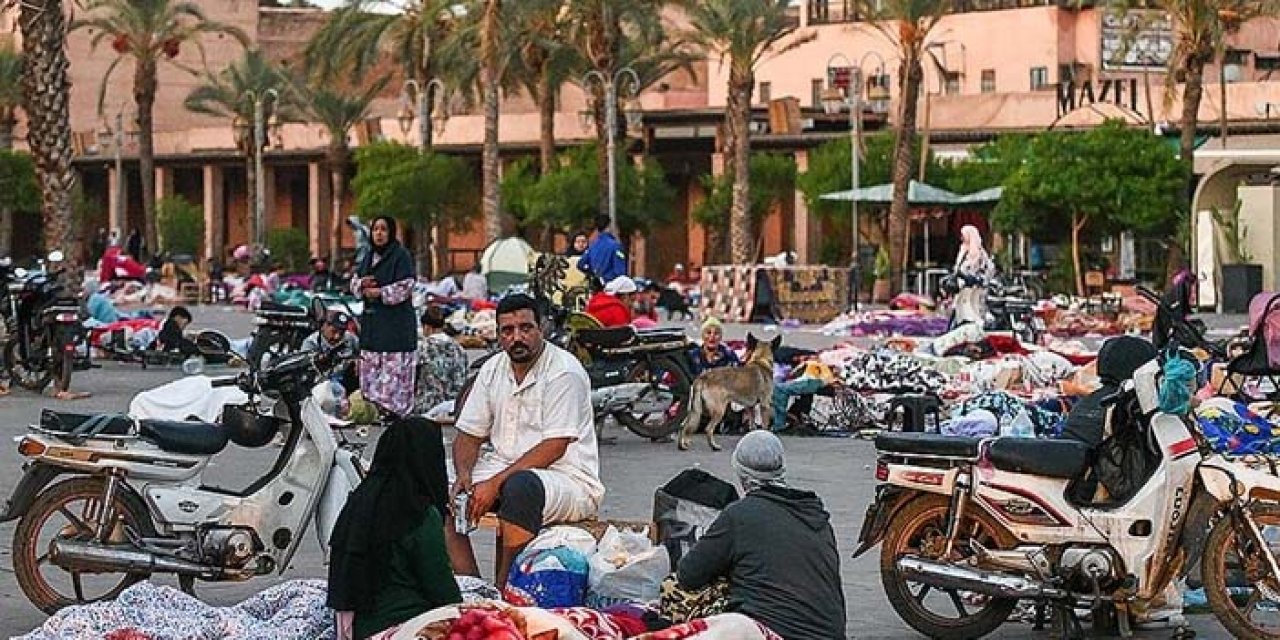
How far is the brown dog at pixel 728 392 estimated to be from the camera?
17.8m

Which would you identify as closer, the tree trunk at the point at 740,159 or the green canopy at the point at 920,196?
the green canopy at the point at 920,196

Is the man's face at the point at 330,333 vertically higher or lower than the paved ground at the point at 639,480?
higher

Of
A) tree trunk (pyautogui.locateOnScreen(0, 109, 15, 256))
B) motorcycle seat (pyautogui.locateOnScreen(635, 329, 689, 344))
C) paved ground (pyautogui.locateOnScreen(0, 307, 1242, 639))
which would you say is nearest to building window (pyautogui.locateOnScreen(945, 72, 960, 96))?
tree trunk (pyautogui.locateOnScreen(0, 109, 15, 256))

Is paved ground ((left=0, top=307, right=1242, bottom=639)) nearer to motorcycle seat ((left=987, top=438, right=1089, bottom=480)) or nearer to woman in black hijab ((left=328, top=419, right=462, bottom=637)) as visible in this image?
motorcycle seat ((left=987, top=438, right=1089, bottom=480))

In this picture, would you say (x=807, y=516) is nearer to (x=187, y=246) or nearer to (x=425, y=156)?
(x=425, y=156)

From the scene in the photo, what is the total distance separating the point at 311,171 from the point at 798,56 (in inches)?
617

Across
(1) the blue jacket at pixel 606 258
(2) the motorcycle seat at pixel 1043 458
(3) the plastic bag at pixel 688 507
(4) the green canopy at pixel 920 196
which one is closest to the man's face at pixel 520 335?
(3) the plastic bag at pixel 688 507

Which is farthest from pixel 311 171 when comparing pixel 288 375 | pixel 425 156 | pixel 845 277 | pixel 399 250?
pixel 288 375

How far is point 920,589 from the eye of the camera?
10.1 meters

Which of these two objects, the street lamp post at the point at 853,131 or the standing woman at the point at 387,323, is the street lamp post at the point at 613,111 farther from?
the standing woman at the point at 387,323

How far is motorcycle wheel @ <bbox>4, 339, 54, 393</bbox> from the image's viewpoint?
22.3 m

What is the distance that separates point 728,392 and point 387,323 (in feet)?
8.63

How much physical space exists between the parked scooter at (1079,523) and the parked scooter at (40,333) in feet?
44.9

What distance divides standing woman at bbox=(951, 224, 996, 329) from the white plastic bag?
16.6m
